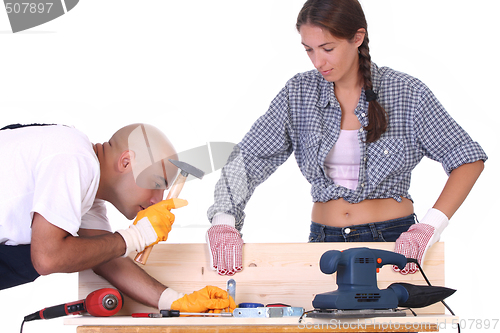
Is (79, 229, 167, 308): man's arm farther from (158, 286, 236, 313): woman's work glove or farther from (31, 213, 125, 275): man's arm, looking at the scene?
(31, 213, 125, 275): man's arm

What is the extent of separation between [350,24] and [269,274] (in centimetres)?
92

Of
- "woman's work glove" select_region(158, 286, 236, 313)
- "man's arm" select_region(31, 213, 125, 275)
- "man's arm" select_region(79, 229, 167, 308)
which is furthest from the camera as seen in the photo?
"man's arm" select_region(79, 229, 167, 308)

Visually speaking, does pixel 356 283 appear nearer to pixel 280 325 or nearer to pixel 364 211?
pixel 280 325

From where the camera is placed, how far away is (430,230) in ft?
5.28

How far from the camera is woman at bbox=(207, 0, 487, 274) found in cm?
175

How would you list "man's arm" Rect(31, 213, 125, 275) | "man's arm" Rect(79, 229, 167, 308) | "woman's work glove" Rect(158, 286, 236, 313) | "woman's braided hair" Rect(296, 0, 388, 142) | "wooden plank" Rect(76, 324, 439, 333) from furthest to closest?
"woman's braided hair" Rect(296, 0, 388, 142), "man's arm" Rect(79, 229, 167, 308), "woman's work glove" Rect(158, 286, 236, 313), "man's arm" Rect(31, 213, 125, 275), "wooden plank" Rect(76, 324, 439, 333)

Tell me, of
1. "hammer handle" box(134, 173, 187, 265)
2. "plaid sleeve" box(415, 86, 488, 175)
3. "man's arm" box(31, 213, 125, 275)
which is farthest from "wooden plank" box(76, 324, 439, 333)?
"plaid sleeve" box(415, 86, 488, 175)

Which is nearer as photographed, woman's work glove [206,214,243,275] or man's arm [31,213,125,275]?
man's arm [31,213,125,275]

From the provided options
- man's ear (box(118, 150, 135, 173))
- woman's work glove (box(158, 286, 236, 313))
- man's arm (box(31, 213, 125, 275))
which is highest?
man's ear (box(118, 150, 135, 173))

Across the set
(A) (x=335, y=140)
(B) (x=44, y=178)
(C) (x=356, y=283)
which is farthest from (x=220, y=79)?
(C) (x=356, y=283)

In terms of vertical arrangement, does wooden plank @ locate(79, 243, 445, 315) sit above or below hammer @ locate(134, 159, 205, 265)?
below

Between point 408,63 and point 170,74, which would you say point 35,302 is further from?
point 408,63

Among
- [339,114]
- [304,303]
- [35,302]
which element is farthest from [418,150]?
[35,302]

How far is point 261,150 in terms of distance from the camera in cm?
190
